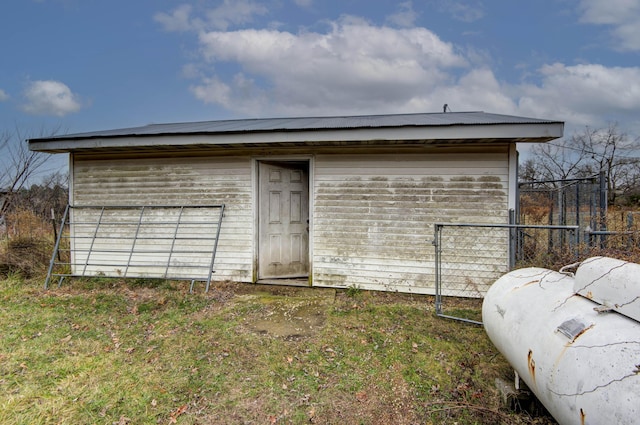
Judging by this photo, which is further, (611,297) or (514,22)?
(514,22)

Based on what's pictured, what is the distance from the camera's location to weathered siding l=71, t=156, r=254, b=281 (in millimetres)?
5910

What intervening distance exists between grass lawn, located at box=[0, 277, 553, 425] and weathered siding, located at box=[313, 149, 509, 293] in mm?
634

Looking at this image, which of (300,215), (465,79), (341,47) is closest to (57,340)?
(300,215)

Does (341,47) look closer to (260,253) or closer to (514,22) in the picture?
(514,22)

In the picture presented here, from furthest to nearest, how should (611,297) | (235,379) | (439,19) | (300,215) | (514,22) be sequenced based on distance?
(439,19), (514,22), (300,215), (235,379), (611,297)

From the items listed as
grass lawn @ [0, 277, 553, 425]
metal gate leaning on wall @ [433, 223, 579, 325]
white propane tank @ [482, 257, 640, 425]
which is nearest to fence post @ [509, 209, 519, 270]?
metal gate leaning on wall @ [433, 223, 579, 325]

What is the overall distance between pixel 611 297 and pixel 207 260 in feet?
18.3

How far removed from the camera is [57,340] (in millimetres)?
3682

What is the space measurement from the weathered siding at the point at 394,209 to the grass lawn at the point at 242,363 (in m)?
0.63

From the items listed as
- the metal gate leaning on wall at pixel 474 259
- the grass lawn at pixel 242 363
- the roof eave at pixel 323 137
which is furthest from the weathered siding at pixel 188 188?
the metal gate leaning on wall at pixel 474 259

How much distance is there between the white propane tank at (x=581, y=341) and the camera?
1415mm

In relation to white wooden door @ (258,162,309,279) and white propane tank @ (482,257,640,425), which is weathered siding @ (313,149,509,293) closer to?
white wooden door @ (258,162,309,279)

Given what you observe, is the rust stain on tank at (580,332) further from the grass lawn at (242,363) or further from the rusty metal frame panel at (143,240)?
the rusty metal frame panel at (143,240)

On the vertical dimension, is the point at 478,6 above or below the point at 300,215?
above
